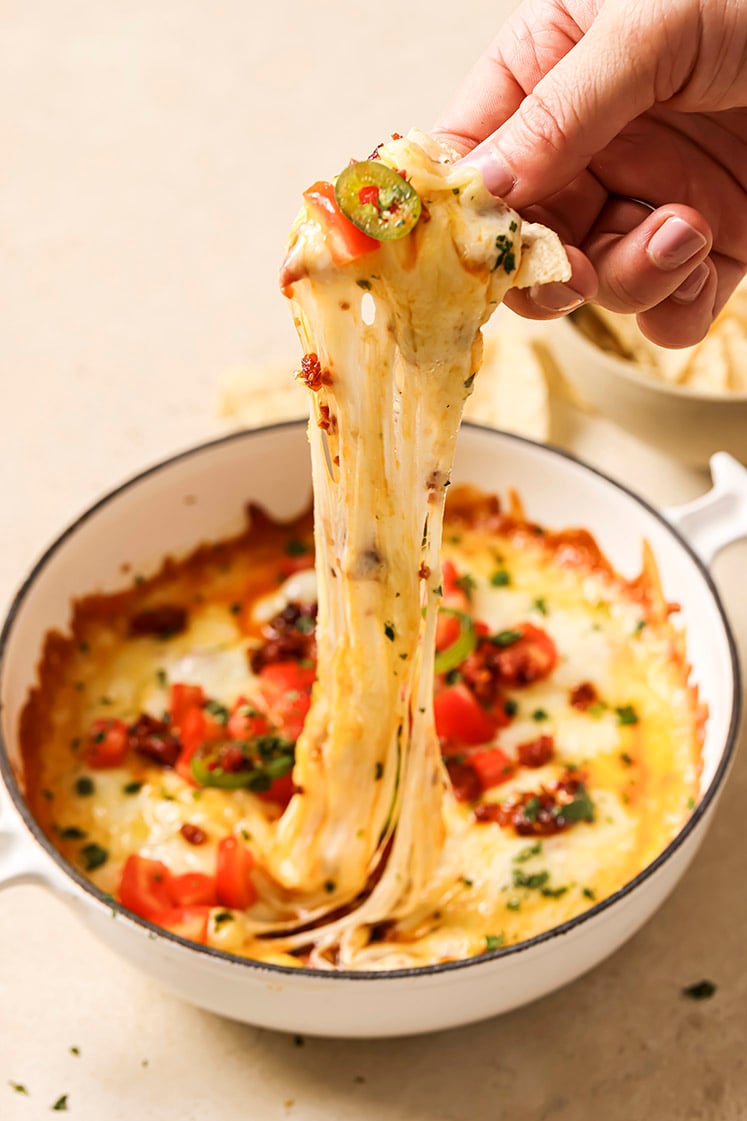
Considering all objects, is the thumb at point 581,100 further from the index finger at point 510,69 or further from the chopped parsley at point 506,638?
the chopped parsley at point 506,638

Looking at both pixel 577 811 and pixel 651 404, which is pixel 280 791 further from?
pixel 651 404

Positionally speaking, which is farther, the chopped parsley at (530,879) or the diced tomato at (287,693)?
the diced tomato at (287,693)

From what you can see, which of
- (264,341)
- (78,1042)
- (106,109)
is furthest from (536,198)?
(106,109)

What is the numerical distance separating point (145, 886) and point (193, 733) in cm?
40

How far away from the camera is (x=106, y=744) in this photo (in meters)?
2.91

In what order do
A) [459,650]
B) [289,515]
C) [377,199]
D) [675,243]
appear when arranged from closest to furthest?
[377,199] → [675,243] → [459,650] → [289,515]

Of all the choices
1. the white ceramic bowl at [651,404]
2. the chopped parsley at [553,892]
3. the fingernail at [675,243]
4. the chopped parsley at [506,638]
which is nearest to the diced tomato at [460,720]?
the chopped parsley at [506,638]

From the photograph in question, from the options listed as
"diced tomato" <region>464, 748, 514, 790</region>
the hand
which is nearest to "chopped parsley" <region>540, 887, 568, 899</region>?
"diced tomato" <region>464, 748, 514, 790</region>

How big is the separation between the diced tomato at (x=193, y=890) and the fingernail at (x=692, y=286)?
1.44 meters

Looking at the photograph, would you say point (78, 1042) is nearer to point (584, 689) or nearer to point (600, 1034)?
point (600, 1034)

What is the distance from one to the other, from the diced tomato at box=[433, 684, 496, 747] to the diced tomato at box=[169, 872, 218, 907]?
23.8 inches

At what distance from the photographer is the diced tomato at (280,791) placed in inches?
112

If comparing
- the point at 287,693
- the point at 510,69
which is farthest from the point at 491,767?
the point at 510,69

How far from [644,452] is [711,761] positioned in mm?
1310
